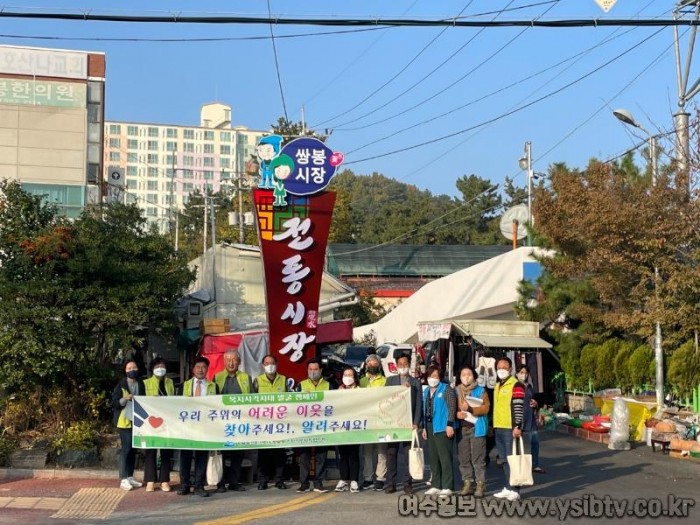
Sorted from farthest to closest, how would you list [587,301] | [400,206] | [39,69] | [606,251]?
[400,206] → [39,69] → [587,301] → [606,251]

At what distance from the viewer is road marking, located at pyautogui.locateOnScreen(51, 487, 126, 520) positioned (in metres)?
10.2

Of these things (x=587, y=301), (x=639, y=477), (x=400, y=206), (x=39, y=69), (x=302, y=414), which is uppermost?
(x=39, y=69)

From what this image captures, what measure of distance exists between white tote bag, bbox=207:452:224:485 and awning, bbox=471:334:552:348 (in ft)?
29.9

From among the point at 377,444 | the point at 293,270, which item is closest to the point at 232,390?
the point at 377,444

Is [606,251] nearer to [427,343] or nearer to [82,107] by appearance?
[427,343]

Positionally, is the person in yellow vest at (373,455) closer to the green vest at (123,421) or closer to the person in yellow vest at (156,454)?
the person in yellow vest at (156,454)

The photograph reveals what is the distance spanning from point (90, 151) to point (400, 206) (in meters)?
30.0

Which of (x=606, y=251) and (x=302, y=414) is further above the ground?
(x=606, y=251)

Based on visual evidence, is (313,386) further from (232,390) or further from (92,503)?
(92,503)

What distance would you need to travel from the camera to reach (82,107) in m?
60.9

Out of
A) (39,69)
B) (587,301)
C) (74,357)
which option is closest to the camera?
(74,357)

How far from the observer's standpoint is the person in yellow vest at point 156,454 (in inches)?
469

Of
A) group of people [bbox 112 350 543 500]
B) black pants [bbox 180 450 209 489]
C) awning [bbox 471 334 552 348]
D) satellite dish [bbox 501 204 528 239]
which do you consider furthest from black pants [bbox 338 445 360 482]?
satellite dish [bbox 501 204 528 239]

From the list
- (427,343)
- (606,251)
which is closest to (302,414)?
(606,251)
